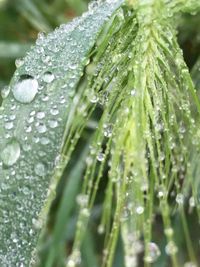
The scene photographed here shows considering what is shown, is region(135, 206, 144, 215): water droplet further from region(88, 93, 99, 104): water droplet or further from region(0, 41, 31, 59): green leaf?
region(0, 41, 31, 59): green leaf

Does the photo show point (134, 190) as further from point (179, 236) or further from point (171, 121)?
point (179, 236)

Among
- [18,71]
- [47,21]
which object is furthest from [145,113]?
[47,21]

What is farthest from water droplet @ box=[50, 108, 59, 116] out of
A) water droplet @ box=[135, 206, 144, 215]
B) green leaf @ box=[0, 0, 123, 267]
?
water droplet @ box=[135, 206, 144, 215]

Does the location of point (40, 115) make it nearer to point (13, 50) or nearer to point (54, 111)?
point (54, 111)

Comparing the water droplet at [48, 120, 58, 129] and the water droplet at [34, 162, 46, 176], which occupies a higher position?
the water droplet at [48, 120, 58, 129]

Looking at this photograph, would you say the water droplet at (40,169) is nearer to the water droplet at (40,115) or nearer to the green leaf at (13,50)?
Result: the water droplet at (40,115)

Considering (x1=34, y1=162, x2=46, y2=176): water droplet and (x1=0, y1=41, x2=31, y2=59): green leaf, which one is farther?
(x1=0, y1=41, x2=31, y2=59): green leaf

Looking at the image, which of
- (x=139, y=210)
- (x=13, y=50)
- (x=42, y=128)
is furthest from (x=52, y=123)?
(x=13, y=50)

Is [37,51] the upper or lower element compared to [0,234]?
upper
